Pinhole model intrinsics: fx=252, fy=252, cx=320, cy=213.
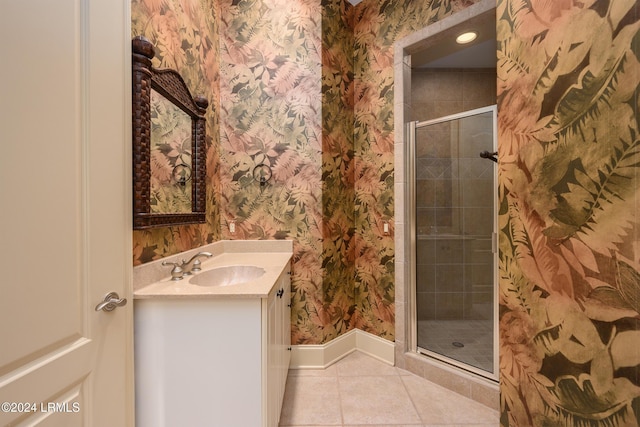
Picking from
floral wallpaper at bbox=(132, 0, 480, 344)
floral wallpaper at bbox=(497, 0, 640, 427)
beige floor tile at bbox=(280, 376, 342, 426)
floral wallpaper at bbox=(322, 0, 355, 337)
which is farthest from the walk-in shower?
floral wallpaper at bbox=(497, 0, 640, 427)

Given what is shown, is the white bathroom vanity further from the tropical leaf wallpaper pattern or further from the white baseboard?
the white baseboard

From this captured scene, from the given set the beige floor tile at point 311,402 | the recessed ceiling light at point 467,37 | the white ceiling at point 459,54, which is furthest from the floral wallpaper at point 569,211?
the white ceiling at point 459,54

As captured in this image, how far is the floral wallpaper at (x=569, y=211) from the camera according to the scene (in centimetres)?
52

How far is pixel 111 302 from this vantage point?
946mm

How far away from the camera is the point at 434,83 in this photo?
305cm

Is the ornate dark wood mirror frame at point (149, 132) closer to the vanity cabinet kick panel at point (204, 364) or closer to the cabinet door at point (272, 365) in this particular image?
the vanity cabinet kick panel at point (204, 364)

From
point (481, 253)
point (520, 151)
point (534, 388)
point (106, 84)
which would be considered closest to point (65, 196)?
point (106, 84)

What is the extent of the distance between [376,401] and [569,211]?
1.74 meters

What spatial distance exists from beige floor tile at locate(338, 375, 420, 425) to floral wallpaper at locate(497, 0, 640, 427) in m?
1.08

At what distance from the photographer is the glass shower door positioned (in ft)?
6.86

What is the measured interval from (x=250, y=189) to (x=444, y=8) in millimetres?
2060

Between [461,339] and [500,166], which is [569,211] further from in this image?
[461,339]

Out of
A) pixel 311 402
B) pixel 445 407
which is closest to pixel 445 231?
pixel 445 407

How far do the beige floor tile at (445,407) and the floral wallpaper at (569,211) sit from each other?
43.3 inches
